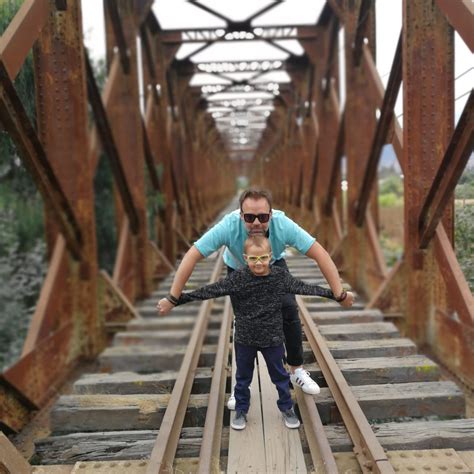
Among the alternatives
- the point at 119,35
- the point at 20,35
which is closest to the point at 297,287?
the point at 20,35

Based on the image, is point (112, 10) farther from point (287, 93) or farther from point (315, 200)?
point (287, 93)

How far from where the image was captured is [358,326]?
5027 mm

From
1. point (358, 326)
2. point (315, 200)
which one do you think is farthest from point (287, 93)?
point (358, 326)

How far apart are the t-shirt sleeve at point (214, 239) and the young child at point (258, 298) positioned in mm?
178

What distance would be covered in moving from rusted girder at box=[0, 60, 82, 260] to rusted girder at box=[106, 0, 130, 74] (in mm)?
3368

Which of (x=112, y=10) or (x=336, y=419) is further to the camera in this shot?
(x=112, y=10)

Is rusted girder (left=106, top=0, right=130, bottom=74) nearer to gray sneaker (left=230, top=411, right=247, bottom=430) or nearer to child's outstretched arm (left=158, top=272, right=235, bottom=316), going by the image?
child's outstretched arm (left=158, top=272, right=235, bottom=316)

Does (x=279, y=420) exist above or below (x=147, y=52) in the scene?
below

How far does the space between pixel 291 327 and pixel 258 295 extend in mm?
503

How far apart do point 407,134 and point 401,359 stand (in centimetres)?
246

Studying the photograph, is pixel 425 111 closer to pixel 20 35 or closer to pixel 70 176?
pixel 70 176

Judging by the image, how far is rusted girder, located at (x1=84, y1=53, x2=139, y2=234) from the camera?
595cm

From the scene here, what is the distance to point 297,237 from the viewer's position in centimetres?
261

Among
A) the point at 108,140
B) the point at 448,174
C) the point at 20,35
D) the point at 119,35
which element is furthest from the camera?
the point at 119,35
